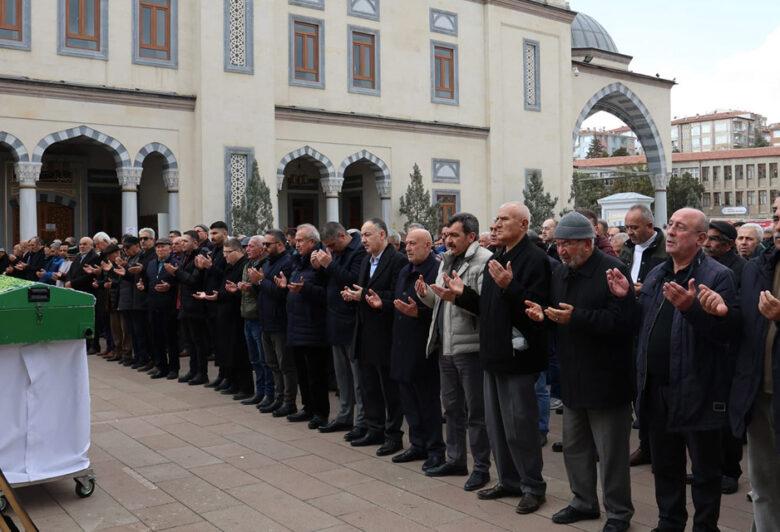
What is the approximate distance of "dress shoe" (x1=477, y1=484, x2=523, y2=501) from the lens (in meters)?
4.94

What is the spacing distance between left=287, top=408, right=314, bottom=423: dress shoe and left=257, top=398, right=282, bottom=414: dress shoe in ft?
1.09

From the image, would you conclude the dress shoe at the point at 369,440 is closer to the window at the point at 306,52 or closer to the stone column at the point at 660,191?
the window at the point at 306,52

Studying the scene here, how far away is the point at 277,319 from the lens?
7.34 m

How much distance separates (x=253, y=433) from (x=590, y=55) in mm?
25909

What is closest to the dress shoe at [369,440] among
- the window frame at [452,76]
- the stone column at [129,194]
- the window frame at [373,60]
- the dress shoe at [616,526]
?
the dress shoe at [616,526]

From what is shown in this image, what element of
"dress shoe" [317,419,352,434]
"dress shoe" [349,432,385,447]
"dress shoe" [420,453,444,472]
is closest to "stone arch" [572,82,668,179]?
"dress shoe" [317,419,352,434]

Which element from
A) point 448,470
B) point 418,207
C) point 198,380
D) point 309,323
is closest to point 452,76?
point 418,207

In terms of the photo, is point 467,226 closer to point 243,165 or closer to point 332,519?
point 332,519

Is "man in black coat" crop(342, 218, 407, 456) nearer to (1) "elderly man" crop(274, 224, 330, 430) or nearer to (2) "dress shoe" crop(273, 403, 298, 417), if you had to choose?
(1) "elderly man" crop(274, 224, 330, 430)

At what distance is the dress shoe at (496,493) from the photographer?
16.2 ft

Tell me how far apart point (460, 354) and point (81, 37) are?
1462 centimetres

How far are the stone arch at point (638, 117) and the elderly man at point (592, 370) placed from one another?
941 inches

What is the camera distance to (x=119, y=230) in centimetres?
2050

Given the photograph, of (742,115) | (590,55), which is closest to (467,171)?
(590,55)
